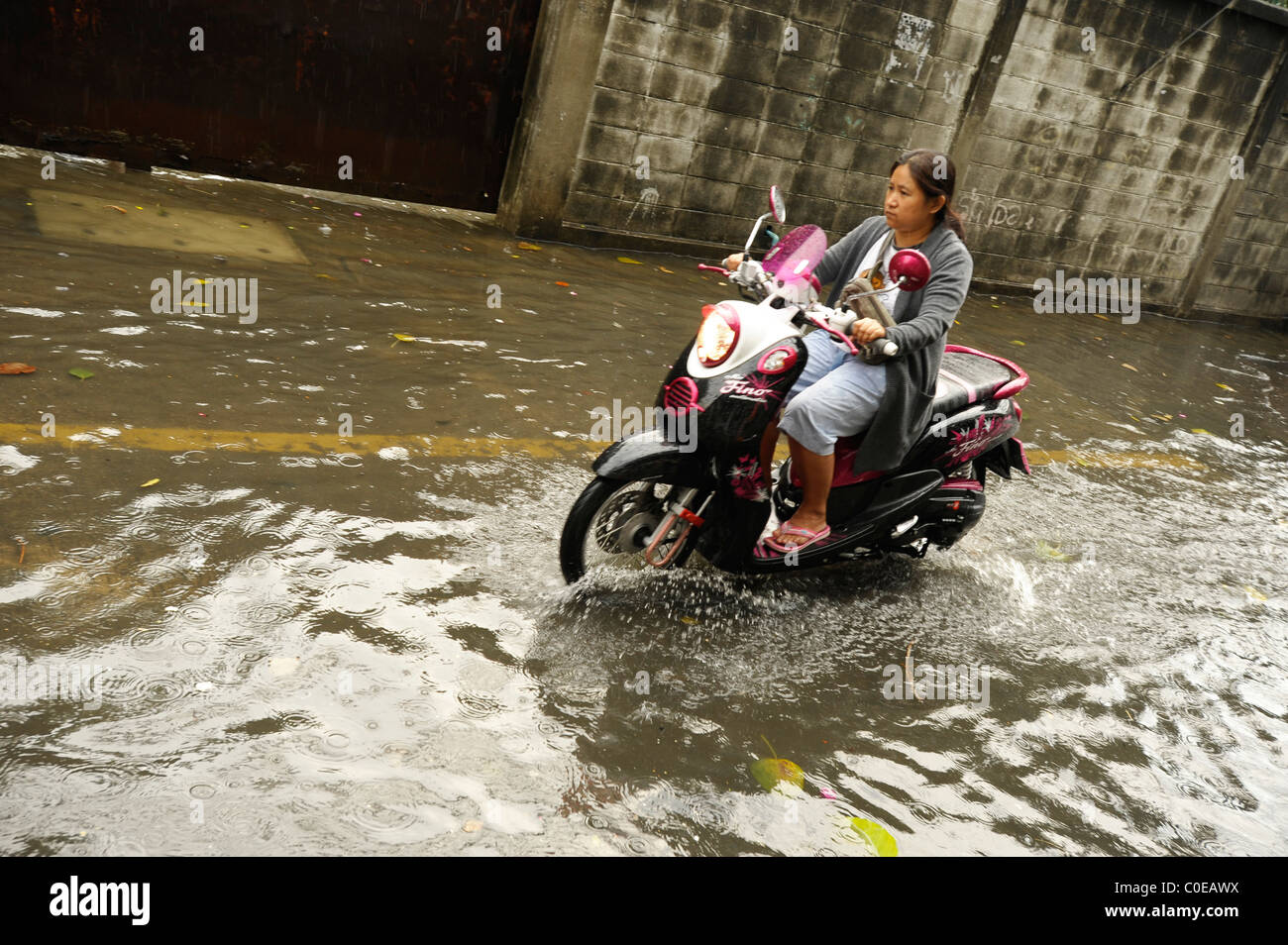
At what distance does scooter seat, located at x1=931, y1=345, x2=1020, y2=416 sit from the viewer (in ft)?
13.2

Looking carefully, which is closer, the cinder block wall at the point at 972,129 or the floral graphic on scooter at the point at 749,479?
the floral graphic on scooter at the point at 749,479

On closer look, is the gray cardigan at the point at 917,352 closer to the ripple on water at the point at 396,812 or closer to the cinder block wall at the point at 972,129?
the ripple on water at the point at 396,812

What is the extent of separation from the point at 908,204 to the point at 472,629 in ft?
6.90

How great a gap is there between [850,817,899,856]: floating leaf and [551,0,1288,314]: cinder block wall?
6433 millimetres

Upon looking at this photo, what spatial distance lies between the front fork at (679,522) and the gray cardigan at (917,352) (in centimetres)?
64

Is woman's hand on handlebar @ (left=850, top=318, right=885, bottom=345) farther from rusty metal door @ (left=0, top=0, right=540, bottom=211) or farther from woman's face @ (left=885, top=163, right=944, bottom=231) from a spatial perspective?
rusty metal door @ (left=0, top=0, right=540, bottom=211)

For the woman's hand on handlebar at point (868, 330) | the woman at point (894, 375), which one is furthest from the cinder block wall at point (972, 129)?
the woman's hand on handlebar at point (868, 330)

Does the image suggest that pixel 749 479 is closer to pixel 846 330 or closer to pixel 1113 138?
pixel 846 330

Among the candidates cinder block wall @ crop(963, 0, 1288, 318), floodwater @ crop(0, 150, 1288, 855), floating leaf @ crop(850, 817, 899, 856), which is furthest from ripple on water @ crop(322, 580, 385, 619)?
cinder block wall @ crop(963, 0, 1288, 318)

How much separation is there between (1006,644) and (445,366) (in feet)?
10.4

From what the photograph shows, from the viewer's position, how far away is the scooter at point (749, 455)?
334 centimetres

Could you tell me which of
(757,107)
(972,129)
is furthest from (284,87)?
(972,129)

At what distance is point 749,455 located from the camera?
3520 mm
